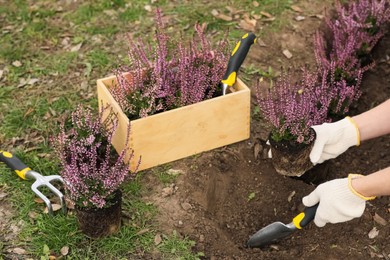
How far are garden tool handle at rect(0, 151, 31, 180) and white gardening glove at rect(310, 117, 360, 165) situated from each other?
1829 millimetres

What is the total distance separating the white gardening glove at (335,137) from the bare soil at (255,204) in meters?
0.33

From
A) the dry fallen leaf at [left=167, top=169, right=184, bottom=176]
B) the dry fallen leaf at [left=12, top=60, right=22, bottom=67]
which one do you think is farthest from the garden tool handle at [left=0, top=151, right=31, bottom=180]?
the dry fallen leaf at [left=12, top=60, right=22, bottom=67]

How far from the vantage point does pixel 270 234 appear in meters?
3.33

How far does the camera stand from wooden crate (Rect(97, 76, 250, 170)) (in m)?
3.53

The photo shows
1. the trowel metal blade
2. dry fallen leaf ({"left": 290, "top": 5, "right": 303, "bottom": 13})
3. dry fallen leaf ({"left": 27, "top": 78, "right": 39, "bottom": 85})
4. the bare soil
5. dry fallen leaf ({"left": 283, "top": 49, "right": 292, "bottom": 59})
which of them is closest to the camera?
the trowel metal blade

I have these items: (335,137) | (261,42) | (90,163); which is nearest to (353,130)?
(335,137)

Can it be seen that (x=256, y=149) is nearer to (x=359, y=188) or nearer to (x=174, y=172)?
(x=174, y=172)

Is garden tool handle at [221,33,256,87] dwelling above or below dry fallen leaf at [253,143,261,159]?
above

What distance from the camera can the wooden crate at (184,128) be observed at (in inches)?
139

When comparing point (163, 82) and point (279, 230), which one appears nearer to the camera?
point (279, 230)

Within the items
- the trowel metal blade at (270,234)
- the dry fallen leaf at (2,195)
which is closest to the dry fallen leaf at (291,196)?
the trowel metal blade at (270,234)

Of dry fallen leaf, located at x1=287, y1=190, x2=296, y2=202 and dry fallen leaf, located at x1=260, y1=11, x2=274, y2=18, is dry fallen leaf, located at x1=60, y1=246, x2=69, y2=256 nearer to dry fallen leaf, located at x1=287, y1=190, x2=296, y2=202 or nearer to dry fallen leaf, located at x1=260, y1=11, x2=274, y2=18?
dry fallen leaf, located at x1=287, y1=190, x2=296, y2=202

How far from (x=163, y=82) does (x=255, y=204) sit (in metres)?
1.00

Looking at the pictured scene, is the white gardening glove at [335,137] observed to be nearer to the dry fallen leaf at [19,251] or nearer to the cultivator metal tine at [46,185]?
the cultivator metal tine at [46,185]
